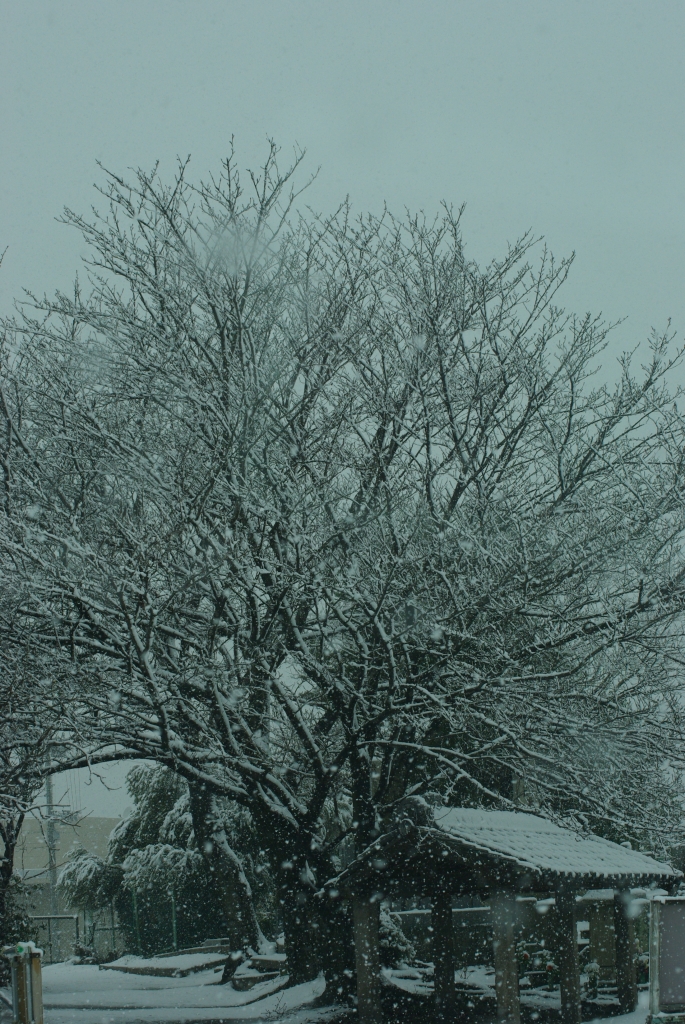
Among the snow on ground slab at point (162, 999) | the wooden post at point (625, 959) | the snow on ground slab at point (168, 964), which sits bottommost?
the snow on ground slab at point (168, 964)

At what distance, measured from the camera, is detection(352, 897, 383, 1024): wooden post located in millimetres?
11102

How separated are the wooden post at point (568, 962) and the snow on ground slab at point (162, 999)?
3.47 metres

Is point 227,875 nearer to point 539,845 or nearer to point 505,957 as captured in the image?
point 539,845

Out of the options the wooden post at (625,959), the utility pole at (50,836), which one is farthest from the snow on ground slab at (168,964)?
the wooden post at (625,959)

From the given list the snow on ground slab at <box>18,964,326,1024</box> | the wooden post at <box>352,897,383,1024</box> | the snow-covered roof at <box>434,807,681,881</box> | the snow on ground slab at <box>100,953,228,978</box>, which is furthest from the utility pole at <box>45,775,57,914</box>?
the snow-covered roof at <box>434,807,681,881</box>

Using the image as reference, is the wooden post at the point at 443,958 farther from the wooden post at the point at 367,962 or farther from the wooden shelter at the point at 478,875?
the wooden post at the point at 367,962

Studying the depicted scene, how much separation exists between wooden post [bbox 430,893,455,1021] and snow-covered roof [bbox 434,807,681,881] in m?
1.57

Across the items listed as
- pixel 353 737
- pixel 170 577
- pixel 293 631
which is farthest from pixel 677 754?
pixel 170 577

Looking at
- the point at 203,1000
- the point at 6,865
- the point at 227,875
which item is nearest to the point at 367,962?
the point at 203,1000

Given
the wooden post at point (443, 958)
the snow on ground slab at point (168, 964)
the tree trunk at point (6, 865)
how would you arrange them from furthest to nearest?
the snow on ground slab at point (168, 964) → the tree trunk at point (6, 865) → the wooden post at point (443, 958)

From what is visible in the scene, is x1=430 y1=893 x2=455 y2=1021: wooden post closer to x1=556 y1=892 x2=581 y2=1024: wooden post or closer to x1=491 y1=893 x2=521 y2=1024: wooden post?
x1=556 y1=892 x2=581 y2=1024: wooden post

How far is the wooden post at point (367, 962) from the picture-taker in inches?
437

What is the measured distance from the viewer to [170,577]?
11492 millimetres

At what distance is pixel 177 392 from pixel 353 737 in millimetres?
5112
